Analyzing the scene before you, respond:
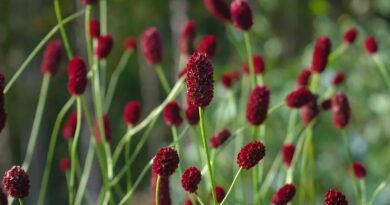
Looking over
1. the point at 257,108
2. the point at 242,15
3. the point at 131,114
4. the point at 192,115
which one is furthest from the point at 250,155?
the point at 131,114

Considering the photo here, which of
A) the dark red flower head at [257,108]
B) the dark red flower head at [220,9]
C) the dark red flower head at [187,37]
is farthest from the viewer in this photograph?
the dark red flower head at [187,37]

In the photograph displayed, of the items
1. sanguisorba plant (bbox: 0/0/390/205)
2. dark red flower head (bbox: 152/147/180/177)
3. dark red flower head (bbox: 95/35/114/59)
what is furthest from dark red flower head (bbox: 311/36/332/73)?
dark red flower head (bbox: 152/147/180/177)

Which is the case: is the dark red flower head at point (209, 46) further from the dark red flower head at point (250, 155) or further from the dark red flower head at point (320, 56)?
→ the dark red flower head at point (250, 155)

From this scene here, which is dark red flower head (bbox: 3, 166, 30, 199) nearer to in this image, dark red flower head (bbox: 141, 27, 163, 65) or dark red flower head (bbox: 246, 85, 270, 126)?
dark red flower head (bbox: 246, 85, 270, 126)

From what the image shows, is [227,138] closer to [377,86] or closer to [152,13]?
[377,86]

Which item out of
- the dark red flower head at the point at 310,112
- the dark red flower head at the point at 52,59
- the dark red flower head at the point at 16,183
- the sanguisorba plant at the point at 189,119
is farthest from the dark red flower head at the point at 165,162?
the dark red flower head at the point at 52,59

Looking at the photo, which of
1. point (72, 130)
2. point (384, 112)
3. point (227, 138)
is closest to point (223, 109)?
point (72, 130)
